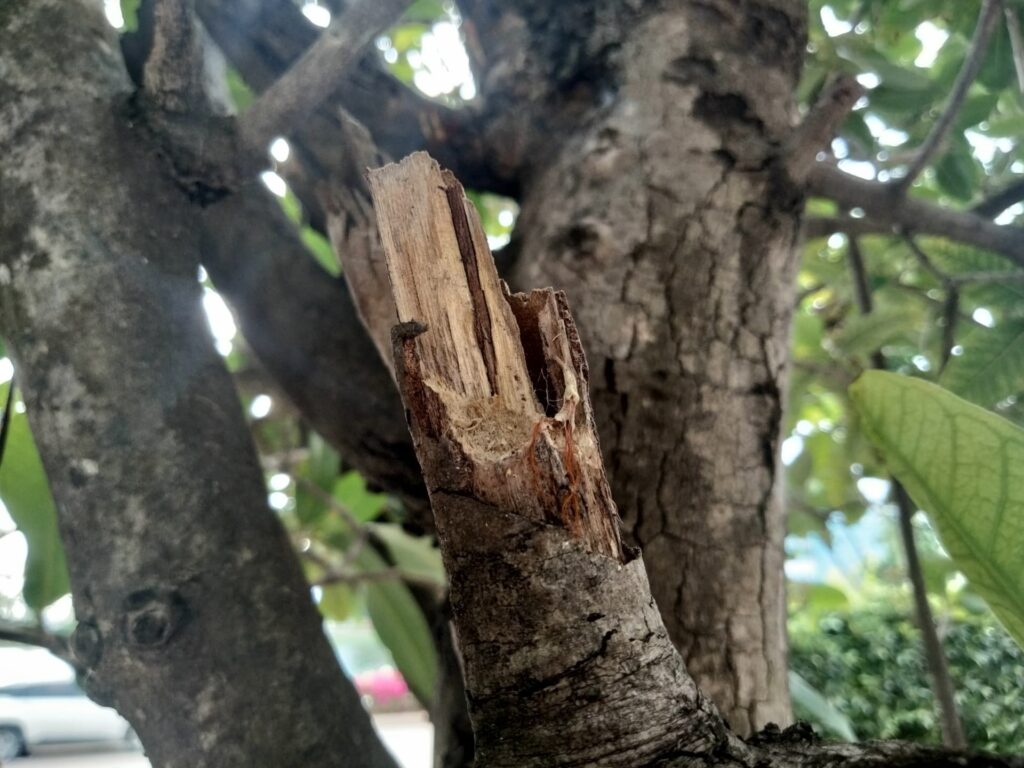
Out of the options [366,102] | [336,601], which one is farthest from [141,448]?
[336,601]

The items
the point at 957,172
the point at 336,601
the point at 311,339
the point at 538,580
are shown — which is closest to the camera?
the point at 538,580

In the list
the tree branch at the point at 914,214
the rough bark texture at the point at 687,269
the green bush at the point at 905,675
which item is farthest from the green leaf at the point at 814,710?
the tree branch at the point at 914,214

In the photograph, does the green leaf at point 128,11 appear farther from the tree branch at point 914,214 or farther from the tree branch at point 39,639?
the tree branch at point 914,214

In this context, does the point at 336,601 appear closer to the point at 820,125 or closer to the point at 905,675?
the point at 905,675

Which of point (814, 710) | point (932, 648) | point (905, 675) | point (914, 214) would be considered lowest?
point (905, 675)

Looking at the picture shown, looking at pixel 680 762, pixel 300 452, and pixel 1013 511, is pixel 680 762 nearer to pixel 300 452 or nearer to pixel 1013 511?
pixel 1013 511

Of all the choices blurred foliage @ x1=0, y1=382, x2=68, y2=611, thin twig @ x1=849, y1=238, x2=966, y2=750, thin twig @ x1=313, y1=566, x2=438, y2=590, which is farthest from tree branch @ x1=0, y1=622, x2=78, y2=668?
thin twig @ x1=849, y1=238, x2=966, y2=750

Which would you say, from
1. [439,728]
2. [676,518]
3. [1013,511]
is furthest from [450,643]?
[1013,511]

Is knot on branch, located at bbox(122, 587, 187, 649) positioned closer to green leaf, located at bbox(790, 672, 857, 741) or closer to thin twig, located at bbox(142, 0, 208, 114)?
thin twig, located at bbox(142, 0, 208, 114)
